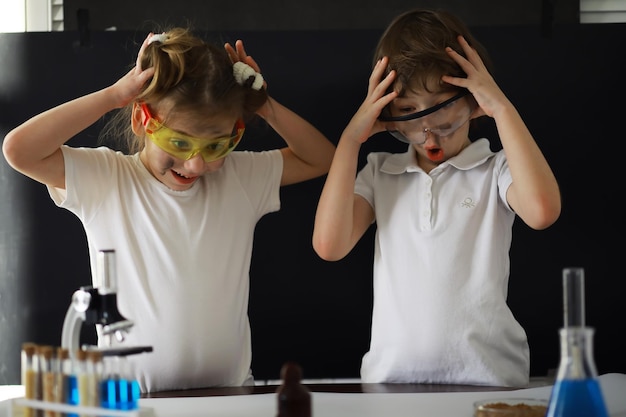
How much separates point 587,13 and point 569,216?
63cm

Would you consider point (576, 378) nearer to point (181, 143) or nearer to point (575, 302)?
point (575, 302)

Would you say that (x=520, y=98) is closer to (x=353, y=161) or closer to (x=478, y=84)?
(x=478, y=84)

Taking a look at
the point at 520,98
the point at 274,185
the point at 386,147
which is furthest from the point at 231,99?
the point at 520,98

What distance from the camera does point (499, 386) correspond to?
204 centimetres

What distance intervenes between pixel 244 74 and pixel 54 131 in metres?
0.49

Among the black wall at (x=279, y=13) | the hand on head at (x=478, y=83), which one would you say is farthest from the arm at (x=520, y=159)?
the black wall at (x=279, y=13)

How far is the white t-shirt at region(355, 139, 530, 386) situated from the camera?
214 cm

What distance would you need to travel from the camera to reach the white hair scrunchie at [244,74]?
2182 millimetres

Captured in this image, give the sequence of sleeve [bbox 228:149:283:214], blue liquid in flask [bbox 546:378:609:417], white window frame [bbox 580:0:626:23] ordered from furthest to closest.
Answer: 1. white window frame [bbox 580:0:626:23]
2. sleeve [bbox 228:149:283:214]
3. blue liquid in flask [bbox 546:378:609:417]

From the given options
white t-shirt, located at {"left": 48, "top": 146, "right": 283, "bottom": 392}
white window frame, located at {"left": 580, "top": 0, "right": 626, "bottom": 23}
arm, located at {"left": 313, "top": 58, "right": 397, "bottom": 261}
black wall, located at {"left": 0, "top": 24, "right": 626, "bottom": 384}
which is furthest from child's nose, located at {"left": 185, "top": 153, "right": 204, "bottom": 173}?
white window frame, located at {"left": 580, "top": 0, "right": 626, "bottom": 23}

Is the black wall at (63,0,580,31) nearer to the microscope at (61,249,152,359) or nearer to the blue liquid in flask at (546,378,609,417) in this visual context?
the microscope at (61,249,152,359)

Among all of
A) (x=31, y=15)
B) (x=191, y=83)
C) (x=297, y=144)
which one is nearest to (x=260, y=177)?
(x=297, y=144)

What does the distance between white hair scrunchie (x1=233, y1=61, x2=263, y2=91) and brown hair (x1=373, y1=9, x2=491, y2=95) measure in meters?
0.34

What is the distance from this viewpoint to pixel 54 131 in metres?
2.11
